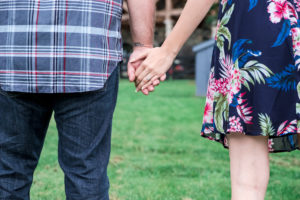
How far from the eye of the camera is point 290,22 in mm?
1083

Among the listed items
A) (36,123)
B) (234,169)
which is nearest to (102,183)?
(36,123)

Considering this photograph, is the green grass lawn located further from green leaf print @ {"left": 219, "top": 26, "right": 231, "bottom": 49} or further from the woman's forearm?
green leaf print @ {"left": 219, "top": 26, "right": 231, "bottom": 49}

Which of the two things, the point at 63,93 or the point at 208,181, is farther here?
the point at 208,181

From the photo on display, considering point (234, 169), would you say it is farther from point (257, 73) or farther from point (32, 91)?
point (32, 91)

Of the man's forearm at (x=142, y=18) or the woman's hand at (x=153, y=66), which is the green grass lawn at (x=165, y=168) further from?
the man's forearm at (x=142, y=18)

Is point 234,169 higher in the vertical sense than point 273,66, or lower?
lower

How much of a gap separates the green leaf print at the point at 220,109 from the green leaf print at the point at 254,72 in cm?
9

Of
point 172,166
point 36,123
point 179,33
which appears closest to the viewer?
point 36,123

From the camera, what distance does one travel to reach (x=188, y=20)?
1291 mm

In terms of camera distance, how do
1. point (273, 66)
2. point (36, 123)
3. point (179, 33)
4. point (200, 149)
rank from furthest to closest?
point (200, 149), point (179, 33), point (36, 123), point (273, 66)

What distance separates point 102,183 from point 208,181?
148 cm

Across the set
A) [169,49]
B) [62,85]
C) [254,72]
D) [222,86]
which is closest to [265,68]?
[254,72]

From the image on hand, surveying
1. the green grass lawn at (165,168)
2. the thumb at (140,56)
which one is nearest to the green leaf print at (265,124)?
the thumb at (140,56)

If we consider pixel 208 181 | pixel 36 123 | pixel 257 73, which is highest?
pixel 257 73
